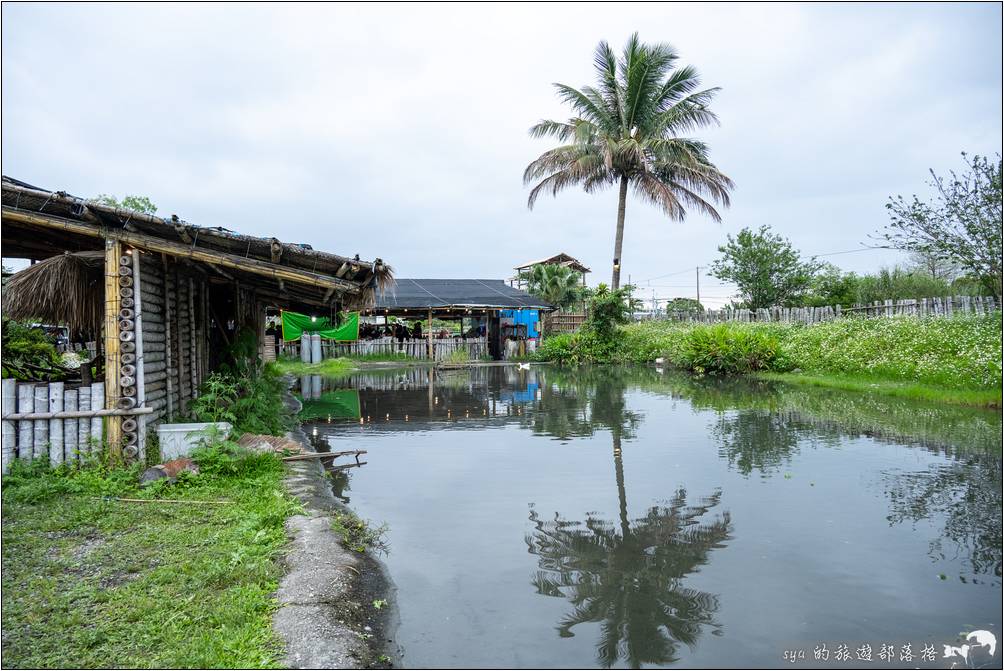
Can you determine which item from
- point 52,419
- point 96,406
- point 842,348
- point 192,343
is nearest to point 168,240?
point 96,406

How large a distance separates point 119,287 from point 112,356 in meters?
0.62

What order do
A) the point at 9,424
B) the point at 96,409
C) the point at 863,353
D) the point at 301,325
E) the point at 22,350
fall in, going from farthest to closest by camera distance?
1. the point at 301,325
2. the point at 863,353
3. the point at 22,350
4. the point at 96,409
5. the point at 9,424

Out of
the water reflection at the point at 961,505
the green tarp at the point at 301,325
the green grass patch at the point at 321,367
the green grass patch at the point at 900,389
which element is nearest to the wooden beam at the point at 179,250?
the water reflection at the point at 961,505

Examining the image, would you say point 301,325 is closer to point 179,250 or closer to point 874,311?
point 874,311

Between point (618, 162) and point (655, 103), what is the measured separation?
226cm

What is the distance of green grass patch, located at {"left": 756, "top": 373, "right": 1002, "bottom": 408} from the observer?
10.8 meters

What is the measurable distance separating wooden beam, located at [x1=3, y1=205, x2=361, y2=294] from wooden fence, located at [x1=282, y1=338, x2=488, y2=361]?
1892 cm

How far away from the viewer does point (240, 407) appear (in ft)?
26.9

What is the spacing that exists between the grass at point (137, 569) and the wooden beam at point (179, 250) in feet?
6.10

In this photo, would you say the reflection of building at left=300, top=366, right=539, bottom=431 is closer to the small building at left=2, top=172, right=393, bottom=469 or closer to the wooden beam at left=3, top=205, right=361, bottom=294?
the small building at left=2, top=172, right=393, bottom=469

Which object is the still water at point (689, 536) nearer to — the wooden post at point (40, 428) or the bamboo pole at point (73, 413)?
the bamboo pole at point (73, 413)

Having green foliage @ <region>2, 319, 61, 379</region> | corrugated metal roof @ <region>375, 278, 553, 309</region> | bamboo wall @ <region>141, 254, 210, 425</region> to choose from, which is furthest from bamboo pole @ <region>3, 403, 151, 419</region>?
corrugated metal roof @ <region>375, 278, 553, 309</region>

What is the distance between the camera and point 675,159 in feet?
76.1

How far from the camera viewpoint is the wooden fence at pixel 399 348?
25203 mm
